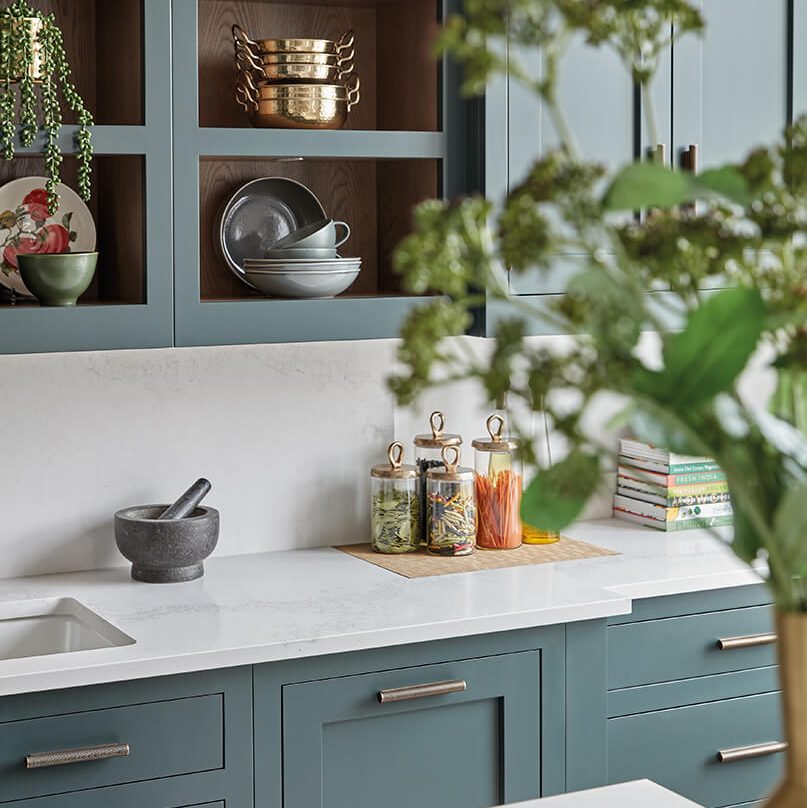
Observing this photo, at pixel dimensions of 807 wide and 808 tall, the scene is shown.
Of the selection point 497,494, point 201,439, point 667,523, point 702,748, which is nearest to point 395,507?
point 497,494

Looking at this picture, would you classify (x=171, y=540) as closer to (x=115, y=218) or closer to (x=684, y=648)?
(x=115, y=218)

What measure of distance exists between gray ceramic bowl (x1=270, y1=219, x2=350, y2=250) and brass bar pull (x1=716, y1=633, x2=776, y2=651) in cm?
111

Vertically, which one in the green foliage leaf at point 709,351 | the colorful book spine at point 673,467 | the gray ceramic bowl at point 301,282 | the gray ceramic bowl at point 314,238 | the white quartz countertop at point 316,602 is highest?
the gray ceramic bowl at point 314,238

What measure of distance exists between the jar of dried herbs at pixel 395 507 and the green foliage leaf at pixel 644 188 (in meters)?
2.10

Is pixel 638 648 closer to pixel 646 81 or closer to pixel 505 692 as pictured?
pixel 505 692

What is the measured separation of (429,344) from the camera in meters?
0.86

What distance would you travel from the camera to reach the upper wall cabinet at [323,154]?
2.49 metres

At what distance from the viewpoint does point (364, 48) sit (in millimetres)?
3018

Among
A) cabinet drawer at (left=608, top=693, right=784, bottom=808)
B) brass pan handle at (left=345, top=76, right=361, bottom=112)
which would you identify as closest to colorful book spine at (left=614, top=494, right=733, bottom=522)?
cabinet drawer at (left=608, top=693, right=784, bottom=808)

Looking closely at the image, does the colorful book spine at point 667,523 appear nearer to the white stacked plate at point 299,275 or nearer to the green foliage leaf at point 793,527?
the white stacked plate at point 299,275

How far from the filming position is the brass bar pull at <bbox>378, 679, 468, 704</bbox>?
7.66 ft

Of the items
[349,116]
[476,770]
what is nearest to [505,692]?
[476,770]

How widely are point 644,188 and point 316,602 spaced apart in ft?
5.81

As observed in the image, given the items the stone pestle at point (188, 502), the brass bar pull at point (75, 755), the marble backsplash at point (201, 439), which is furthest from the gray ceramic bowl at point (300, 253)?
the brass bar pull at point (75, 755)
